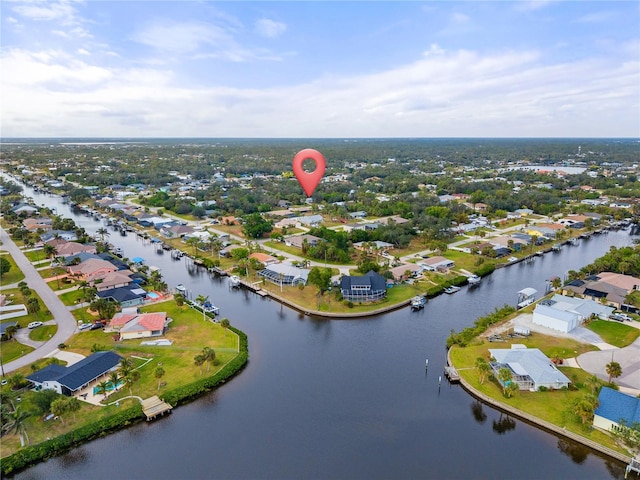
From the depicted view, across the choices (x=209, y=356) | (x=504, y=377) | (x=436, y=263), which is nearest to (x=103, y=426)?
(x=209, y=356)

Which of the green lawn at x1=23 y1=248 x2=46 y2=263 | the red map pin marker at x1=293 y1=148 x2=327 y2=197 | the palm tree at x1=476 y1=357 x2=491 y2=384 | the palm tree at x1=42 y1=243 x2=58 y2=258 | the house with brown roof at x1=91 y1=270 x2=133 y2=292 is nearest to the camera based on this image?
the palm tree at x1=476 y1=357 x2=491 y2=384

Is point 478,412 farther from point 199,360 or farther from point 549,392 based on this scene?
point 199,360

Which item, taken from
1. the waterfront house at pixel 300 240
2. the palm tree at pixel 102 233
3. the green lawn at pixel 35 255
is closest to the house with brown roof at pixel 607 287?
the waterfront house at pixel 300 240

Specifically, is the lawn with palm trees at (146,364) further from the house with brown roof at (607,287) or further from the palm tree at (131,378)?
the house with brown roof at (607,287)

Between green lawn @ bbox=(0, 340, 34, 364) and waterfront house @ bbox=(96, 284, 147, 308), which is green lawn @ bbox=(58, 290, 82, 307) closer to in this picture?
waterfront house @ bbox=(96, 284, 147, 308)

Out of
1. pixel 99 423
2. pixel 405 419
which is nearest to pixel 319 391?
pixel 405 419

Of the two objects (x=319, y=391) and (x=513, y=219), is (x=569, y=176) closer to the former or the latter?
(x=513, y=219)

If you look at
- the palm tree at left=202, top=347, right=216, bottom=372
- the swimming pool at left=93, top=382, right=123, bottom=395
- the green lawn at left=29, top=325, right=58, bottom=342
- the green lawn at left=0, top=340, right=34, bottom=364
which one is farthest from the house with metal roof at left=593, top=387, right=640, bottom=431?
the green lawn at left=29, top=325, right=58, bottom=342
